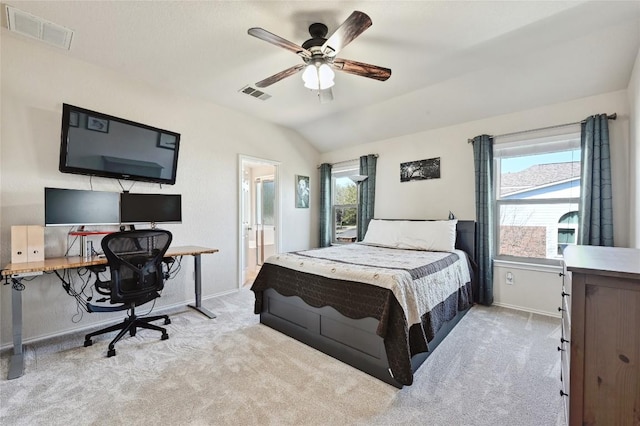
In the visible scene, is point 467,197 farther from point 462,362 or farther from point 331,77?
point 331,77

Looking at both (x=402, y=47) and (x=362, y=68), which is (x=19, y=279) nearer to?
(x=362, y=68)

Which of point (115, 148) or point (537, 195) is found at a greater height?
point (115, 148)

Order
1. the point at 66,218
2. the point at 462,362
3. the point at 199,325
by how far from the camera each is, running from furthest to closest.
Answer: the point at 199,325, the point at 66,218, the point at 462,362

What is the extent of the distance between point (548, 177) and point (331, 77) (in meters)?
2.88

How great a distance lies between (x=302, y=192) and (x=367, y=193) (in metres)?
1.29

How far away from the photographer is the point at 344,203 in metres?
5.32

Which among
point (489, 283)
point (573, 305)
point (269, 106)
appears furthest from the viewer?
point (269, 106)

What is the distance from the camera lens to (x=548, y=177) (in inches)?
124

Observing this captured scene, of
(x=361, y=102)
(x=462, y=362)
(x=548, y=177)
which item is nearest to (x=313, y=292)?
(x=462, y=362)

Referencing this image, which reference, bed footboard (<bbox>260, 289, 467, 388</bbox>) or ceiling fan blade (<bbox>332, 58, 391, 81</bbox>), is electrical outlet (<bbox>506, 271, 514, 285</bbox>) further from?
ceiling fan blade (<bbox>332, 58, 391, 81</bbox>)

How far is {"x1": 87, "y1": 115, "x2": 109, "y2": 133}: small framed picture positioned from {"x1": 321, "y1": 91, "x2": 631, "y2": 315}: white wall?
11.8 feet

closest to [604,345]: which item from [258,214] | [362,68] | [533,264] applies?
[362,68]

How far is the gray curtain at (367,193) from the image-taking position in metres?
4.58

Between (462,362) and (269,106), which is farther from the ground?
(269,106)
